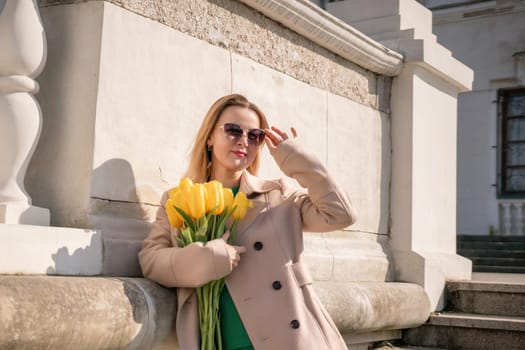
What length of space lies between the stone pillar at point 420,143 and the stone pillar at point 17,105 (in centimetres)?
286

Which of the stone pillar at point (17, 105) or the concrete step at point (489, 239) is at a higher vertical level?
the stone pillar at point (17, 105)

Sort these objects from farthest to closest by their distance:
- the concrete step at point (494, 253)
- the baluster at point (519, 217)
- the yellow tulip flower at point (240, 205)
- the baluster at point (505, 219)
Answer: the baluster at point (505, 219)
the baluster at point (519, 217)
the concrete step at point (494, 253)
the yellow tulip flower at point (240, 205)

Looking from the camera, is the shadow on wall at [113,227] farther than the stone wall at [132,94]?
No

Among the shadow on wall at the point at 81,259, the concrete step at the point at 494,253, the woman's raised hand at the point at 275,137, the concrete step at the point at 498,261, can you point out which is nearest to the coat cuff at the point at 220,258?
the woman's raised hand at the point at 275,137

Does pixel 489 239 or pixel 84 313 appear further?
pixel 489 239

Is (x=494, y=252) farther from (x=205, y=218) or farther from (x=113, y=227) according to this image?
(x=205, y=218)

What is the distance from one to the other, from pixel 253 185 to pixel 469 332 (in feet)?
8.09

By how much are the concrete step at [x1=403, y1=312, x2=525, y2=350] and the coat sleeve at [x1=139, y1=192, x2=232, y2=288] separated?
257 centimetres

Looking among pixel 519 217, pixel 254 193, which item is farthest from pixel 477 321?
pixel 519 217

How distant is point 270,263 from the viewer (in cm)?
273

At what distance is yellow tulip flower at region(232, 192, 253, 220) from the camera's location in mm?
2697

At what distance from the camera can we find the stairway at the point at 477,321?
474cm

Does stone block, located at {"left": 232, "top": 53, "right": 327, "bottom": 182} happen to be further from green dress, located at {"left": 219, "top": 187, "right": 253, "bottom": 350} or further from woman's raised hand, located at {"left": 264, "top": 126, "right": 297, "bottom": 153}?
green dress, located at {"left": 219, "top": 187, "right": 253, "bottom": 350}

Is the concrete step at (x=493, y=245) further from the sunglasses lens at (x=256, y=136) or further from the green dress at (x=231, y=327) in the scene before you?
the green dress at (x=231, y=327)
